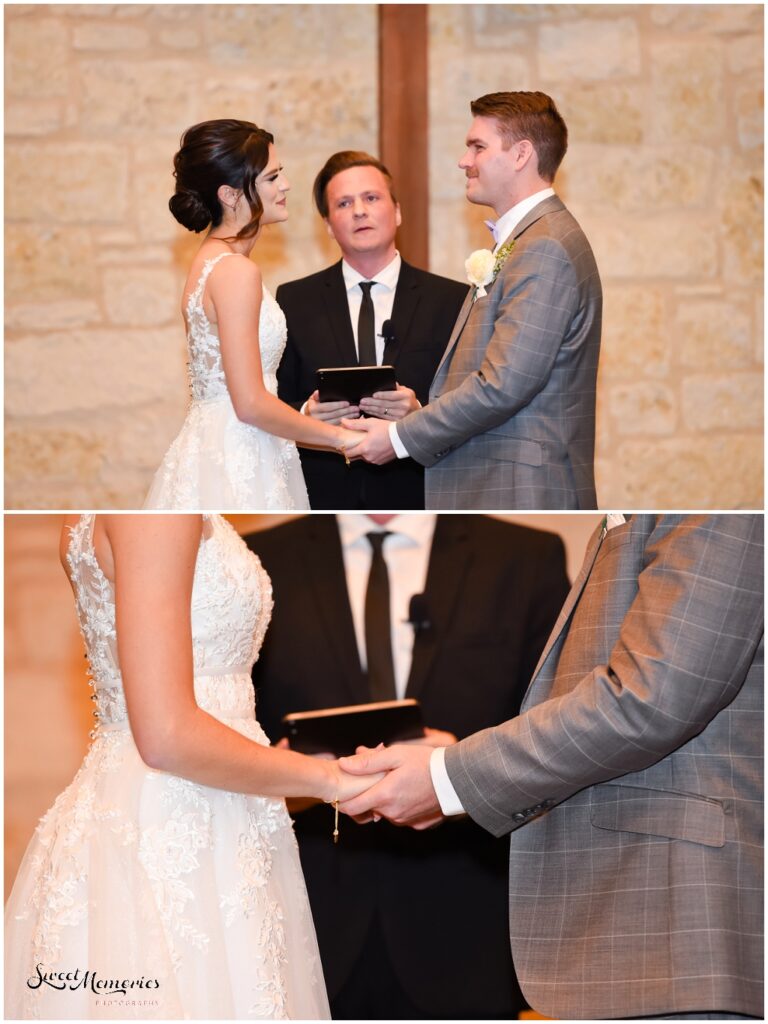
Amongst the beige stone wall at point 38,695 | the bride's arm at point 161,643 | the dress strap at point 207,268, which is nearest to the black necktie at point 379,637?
the beige stone wall at point 38,695

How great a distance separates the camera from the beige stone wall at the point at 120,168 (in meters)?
4.72

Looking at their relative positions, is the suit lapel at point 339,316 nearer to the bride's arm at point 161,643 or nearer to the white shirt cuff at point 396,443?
the white shirt cuff at point 396,443

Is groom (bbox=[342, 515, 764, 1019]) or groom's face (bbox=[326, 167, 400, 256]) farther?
groom's face (bbox=[326, 167, 400, 256])

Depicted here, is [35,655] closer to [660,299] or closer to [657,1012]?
[657,1012]

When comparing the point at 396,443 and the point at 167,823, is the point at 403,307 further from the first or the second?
the point at 167,823

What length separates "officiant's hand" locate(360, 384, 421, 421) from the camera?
115 inches

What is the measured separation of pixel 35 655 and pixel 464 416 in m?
1.54

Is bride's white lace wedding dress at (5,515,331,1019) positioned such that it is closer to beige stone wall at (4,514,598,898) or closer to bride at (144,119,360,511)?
bride at (144,119,360,511)

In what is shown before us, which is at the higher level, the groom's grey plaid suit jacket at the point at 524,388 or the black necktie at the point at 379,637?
the groom's grey plaid suit jacket at the point at 524,388

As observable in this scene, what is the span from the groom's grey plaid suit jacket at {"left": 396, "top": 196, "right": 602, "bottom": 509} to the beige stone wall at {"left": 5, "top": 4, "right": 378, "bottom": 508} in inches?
81.7

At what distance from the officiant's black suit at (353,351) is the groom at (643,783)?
4.14 feet

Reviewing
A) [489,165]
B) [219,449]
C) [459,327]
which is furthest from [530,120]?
[219,449]

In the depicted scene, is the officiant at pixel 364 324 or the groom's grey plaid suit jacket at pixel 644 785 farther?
the officiant at pixel 364 324

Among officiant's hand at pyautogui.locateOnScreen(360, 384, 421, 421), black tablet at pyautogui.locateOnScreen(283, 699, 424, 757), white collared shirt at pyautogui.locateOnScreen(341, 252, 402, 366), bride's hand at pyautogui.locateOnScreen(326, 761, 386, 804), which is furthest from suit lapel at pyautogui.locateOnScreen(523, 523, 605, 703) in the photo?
white collared shirt at pyautogui.locateOnScreen(341, 252, 402, 366)
